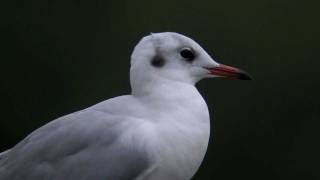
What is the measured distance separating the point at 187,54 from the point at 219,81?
48.5 inches

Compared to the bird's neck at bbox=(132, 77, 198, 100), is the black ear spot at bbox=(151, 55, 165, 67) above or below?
above

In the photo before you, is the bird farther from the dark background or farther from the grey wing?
the dark background

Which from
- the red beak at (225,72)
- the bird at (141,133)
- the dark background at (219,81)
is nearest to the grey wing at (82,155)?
the bird at (141,133)

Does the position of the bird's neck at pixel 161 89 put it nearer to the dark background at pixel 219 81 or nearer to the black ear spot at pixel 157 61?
the black ear spot at pixel 157 61

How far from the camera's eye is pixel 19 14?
9.48 feet

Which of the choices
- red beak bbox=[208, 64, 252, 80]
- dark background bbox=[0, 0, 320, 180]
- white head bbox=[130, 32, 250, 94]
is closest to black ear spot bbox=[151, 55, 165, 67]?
white head bbox=[130, 32, 250, 94]

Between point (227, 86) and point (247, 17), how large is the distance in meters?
0.26

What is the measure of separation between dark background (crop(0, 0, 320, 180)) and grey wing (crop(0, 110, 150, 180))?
48.8 inches

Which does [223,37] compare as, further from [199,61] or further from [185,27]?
[199,61]

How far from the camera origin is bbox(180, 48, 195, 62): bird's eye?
5.15 feet

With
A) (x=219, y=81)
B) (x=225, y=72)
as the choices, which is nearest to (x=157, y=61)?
(x=225, y=72)

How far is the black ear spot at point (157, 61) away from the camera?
60.9 inches

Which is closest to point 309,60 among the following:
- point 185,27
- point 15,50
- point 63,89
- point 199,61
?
point 185,27

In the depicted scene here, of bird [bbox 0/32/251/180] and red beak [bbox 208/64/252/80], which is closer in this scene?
bird [bbox 0/32/251/180]
